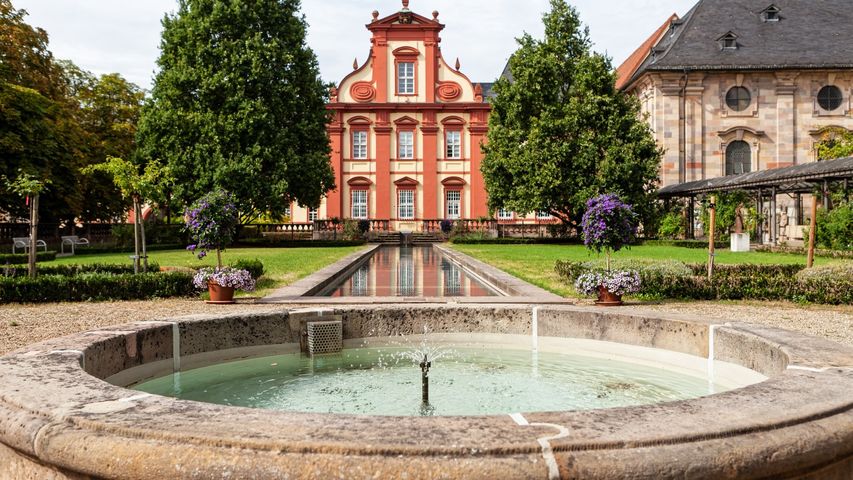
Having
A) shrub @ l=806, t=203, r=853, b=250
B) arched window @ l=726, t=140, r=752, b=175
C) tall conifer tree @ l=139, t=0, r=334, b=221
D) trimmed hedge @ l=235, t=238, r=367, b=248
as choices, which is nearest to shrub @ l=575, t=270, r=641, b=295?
shrub @ l=806, t=203, r=853, b=250

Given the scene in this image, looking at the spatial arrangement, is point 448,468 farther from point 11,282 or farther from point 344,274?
point 344,274

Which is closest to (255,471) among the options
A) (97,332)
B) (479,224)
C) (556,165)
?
(97,332)

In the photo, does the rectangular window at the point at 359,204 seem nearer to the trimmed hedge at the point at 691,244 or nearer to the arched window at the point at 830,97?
the trimmed hedge at the point at 691,244

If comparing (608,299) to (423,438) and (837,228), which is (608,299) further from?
(837,228)

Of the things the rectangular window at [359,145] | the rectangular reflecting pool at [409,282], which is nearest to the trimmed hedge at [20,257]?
the rectangular reflecting pool at [409,282]

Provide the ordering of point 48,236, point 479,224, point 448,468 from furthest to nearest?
1. point 479,224
2. point 48,236
3. point 448,468

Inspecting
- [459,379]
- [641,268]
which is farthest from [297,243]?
[459,379]

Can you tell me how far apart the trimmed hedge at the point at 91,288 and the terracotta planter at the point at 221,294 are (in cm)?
156

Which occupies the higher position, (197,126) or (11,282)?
(197,126)

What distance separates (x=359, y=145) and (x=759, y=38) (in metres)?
25.7

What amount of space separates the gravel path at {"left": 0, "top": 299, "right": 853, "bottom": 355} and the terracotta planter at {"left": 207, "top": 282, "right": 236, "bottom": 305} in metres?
0.21

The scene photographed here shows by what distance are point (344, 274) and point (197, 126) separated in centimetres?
1561

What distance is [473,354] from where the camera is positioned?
21.8 feet

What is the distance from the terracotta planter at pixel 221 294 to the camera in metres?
10.7
